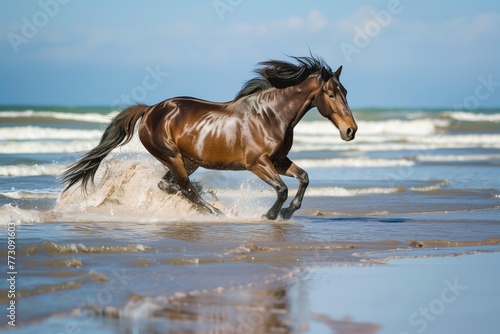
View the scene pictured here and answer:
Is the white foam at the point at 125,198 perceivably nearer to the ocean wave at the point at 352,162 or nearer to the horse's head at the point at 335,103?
the horse's head at the point at 335,103

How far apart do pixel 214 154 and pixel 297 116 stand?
1081 millimetres

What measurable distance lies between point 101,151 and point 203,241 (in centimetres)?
324

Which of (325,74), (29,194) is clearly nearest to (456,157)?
(29,194)

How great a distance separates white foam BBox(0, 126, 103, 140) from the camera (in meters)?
30.3

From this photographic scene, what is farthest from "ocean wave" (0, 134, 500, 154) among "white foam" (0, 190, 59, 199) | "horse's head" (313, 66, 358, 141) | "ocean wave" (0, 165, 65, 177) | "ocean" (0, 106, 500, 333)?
"horse's head" (313, 66, 358, 141)

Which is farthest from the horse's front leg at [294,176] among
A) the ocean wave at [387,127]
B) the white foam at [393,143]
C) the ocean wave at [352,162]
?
the ocean wave at [387,127]

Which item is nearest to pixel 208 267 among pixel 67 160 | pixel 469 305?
pixel 469 305

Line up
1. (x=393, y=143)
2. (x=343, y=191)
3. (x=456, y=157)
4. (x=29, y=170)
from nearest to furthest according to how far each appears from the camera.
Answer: (x=343, y=191)
(x=29, y=170)
(x=456, y=157)
(x=393, y=143)

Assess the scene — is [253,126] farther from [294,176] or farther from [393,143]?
[393,143]

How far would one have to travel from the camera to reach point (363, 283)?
7156mm

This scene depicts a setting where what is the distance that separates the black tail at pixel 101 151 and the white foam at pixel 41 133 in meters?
17.8

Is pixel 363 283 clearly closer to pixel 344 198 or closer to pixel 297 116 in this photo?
pixel 297 116

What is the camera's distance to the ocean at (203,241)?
5977 millimetres

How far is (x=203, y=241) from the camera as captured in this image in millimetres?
9008
